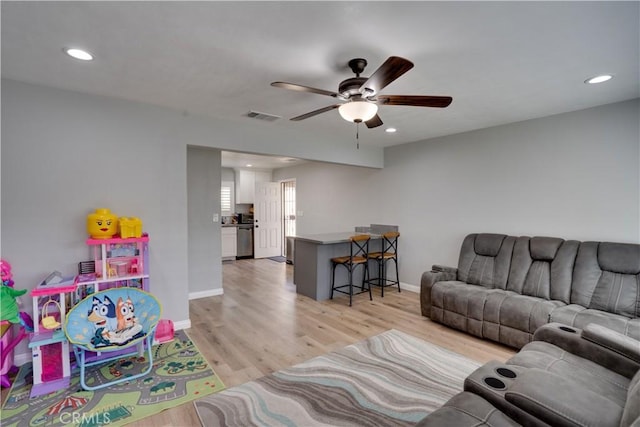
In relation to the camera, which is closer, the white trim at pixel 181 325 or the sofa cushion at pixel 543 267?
the sofa cushion at pixel 543 267

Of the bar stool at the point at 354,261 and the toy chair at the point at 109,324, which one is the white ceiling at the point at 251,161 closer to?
the bar stool at the point at 354,261

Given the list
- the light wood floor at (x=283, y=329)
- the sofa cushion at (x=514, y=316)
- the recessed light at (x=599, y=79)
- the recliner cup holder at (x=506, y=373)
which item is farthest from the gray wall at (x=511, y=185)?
the recliner cup holder at (x=506, y=373)

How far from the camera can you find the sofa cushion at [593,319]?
2.47 meters

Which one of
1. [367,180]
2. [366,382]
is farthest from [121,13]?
[367,180]

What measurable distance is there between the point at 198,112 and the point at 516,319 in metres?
3.93

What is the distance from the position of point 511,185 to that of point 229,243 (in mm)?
6139

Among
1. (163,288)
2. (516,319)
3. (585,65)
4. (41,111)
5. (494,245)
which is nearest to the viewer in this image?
(585,65)

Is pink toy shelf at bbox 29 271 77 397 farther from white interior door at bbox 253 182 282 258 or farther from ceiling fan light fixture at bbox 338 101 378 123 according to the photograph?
white interior door at bbox 253 182 282 258

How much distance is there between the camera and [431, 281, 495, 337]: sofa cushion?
329 cm

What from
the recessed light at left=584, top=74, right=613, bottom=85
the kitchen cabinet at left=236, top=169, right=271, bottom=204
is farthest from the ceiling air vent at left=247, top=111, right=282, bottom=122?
the kitchen cabinet at left=236, top=169, right=271, bottom=204

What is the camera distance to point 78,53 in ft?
6.97

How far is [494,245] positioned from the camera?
380 centimetres

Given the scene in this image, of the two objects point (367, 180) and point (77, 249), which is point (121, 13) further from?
point (367, 180)

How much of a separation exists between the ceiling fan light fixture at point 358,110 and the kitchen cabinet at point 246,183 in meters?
6.47
